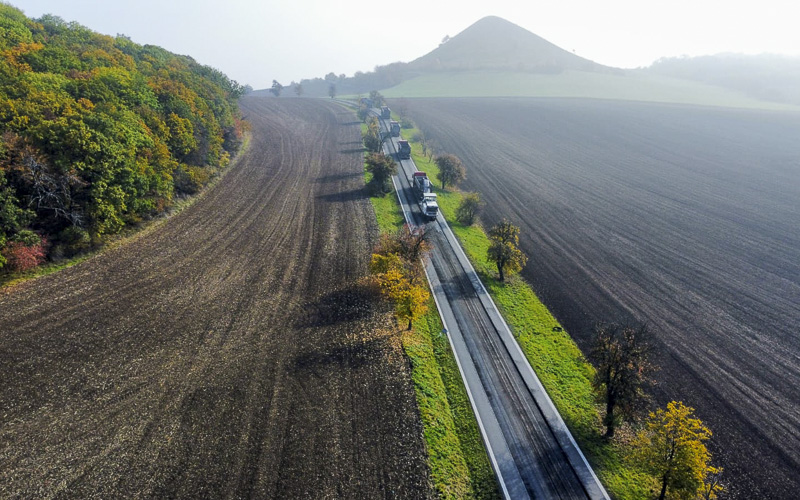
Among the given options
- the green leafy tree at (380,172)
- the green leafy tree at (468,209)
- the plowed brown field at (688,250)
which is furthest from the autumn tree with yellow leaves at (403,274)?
the green leafy tree at (380,172)

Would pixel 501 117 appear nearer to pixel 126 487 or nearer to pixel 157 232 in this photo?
pixel 157 232

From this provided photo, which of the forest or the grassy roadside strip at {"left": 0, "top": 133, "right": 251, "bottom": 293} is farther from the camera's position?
the forest

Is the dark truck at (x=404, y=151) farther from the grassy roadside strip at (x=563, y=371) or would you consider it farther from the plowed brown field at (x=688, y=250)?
the grassy roadside strip at (x=563, y=371)

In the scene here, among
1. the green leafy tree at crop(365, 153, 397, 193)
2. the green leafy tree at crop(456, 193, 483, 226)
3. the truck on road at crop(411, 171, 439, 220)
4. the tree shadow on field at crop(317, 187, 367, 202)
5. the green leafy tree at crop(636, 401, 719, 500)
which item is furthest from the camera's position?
the green leafy tree at crop(365, 153, 397, 193)

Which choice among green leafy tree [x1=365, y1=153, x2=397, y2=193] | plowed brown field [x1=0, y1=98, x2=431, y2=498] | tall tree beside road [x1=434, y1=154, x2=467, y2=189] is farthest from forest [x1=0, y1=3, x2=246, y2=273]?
tall tree beside road [x1=434, y1=154, x2=467, y2=189]

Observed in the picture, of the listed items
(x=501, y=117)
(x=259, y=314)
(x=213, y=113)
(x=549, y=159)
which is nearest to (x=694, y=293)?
(x=259, y=314)

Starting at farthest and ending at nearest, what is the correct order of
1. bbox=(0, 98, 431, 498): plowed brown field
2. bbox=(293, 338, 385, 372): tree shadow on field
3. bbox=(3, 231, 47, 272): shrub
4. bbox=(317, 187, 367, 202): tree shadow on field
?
bbox=(317, 187, 367, 202): tree shadow on field < bbox=(3, 231, 47, 272): shrub < bbox=(293, 338, 385, 372): tree shadow on field < bbox=(0, 98, 431, 498): plowed brown field

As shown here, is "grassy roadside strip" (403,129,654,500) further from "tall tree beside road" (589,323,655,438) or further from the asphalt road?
"tall tree beside road" (589,323,655,438)
